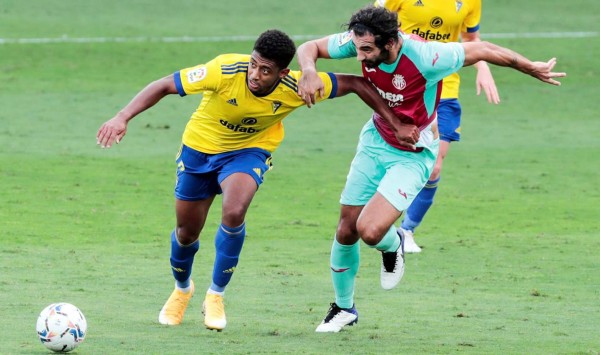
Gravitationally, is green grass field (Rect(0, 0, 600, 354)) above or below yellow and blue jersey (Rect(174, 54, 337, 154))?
below

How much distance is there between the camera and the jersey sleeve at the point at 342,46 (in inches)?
371

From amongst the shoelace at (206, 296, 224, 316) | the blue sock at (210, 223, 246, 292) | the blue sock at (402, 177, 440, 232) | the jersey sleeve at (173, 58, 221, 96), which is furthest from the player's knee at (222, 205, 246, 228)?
the blue sock at (402, 177, 440, 232)

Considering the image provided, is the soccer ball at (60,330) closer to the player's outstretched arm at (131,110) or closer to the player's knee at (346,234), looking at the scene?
the player's outstretched arm at (131,110)

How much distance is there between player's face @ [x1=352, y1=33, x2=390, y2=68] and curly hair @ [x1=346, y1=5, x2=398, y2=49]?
0.03 m

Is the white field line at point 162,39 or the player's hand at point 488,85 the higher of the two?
the player's hand at point 488,85

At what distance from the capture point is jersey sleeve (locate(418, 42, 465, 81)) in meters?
9.27

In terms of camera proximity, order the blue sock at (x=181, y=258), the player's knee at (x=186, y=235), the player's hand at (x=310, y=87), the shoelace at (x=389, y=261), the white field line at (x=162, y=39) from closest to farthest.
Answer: the player's hand at (x=310, y=87)
the player's knee at (x=186, y=235)
the blue sock at (x=181, y=258)
the shoelace at (x=389, y=261)
the white field line at (x=162, y=39)

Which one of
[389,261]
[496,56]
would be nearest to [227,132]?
[389,261]

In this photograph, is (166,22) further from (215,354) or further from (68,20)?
(215,354)

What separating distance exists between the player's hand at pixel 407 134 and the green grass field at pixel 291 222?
1.46 meters

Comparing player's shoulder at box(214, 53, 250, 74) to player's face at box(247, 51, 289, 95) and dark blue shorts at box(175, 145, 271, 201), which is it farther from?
dark blue shorts at box(175, 145, 271, 201)

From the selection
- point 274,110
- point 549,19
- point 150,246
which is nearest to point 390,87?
point 274,110

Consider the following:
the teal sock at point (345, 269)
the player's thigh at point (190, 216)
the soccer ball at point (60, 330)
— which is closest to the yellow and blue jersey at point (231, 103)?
the player's thigh at point (190, 216)

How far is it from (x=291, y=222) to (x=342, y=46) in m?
5.88
